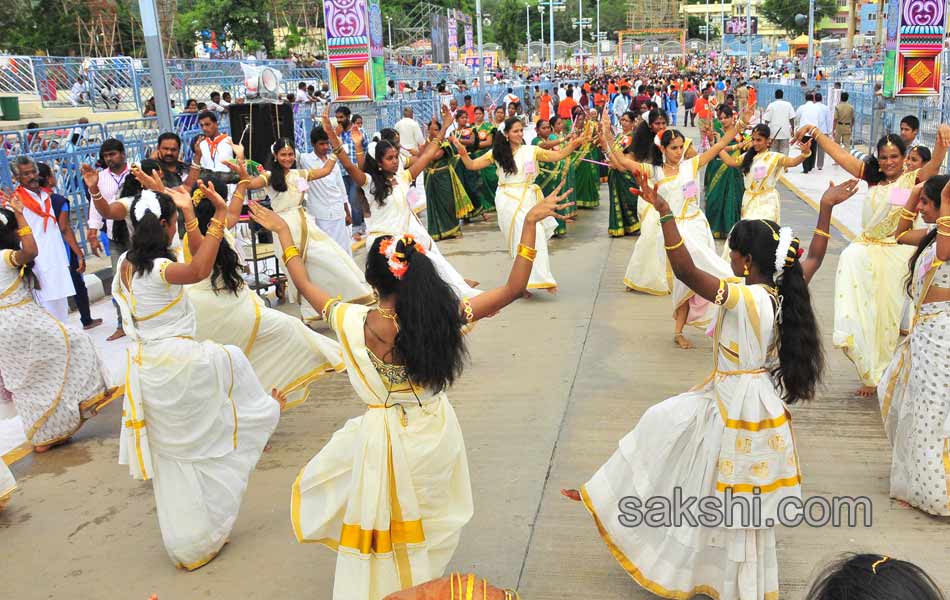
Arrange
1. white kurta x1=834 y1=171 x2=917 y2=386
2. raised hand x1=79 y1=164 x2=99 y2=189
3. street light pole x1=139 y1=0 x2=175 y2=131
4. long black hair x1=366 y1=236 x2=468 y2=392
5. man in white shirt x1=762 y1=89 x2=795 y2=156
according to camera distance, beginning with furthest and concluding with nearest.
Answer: man in white shirt x1=762 y1=89 x2=795 y2=156 → street light pole x1=139 y1=0 x2=175 y2=131 → raised hand x1=79 y1=164 x2=99 y2=189 → white kurta x1=834 y1=171 x2=917 y2=386 → long black hair x1=366 y1=236 x2=468 y2=392

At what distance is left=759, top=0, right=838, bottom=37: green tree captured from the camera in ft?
254

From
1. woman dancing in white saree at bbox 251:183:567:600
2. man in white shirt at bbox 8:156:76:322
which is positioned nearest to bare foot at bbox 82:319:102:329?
man in white shirt at bbox 8:156:76:322

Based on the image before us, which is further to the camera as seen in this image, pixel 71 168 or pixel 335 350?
pixel 71 168

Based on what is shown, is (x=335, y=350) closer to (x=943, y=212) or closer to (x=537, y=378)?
(x=537, y=378)

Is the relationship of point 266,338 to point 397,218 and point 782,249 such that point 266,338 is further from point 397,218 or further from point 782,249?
point 782,249

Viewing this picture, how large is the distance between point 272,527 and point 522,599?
1415 millimetres

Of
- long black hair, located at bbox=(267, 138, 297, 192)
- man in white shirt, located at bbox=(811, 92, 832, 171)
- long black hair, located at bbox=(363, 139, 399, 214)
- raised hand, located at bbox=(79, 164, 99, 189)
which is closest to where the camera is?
raised hand, located at bbox=(79, 164, 99, 189)

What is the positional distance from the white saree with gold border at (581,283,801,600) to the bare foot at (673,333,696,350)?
3.52 m

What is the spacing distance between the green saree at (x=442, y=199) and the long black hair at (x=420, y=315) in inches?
360

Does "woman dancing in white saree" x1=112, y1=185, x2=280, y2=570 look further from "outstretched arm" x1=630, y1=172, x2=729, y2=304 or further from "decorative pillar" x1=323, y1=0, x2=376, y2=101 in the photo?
"decorative pillar" x1=323, y1=0, x2=376, y2=101

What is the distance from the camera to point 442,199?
40.1 ft

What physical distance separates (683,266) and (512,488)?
1875 mm

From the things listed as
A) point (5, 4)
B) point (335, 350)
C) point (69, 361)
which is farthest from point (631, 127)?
point (5, 4)

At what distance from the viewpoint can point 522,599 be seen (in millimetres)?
3680
